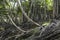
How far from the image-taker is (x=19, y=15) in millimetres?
3629

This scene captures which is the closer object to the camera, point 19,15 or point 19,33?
point 19,33

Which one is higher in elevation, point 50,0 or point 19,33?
point 50,0

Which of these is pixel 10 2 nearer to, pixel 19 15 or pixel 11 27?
pixel 19 15

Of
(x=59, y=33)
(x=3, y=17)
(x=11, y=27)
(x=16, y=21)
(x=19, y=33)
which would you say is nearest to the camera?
(x=59, y=33)

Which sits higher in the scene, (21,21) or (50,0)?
(50,0)

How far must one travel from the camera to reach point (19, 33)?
272cm

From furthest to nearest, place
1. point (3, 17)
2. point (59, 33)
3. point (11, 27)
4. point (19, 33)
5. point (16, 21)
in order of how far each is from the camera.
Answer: point (3, 17) → point (16, 21) → point (11, 27) → point (19, 33) → point (59, 33)

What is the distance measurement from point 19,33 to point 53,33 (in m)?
0.72

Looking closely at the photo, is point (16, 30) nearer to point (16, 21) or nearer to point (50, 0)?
point (16, 21)

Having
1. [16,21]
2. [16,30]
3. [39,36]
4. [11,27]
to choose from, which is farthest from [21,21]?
[39,36]

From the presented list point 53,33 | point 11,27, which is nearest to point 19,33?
point 11,27

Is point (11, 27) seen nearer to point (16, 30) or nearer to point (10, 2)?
point (16, 30)

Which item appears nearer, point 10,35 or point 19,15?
point 10,35

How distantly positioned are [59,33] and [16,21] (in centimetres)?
146
